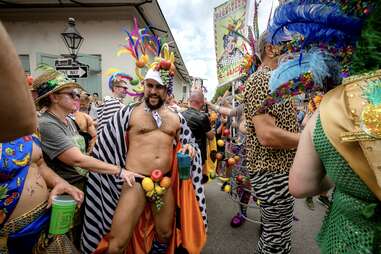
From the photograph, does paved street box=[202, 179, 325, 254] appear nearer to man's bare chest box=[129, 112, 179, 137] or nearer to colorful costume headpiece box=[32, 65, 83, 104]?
man's bare chest box=[129, 112, 179, 137]

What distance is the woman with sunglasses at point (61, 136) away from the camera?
208cm

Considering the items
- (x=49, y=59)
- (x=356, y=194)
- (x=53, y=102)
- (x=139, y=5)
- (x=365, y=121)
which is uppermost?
(x=139, y=5)

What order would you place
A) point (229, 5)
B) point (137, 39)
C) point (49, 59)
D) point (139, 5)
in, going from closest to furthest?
point (137, 39)
point (229, 5)
point (139, 5)
point (49, 59)

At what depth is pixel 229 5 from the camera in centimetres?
367

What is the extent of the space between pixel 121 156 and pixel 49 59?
9.21m

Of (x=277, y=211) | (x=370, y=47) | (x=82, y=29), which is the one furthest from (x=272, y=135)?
(x=82, y=29)

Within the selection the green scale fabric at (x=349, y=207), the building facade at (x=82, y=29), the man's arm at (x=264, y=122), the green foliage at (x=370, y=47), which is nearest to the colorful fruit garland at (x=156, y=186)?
the man's arm at (x=264, y=122)

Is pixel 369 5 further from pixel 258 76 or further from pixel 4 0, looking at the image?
pixel 4 0

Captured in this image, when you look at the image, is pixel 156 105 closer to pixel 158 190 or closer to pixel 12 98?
pixel 158 190

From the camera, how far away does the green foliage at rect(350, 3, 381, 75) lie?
2.60 feet

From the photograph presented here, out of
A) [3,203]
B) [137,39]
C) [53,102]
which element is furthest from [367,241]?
[137,39]

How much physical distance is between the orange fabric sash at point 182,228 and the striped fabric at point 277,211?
83 cm

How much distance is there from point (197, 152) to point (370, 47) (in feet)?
6.68

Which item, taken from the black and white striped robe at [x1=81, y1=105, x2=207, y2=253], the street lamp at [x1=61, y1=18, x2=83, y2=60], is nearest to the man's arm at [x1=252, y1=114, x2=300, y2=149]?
the black and white striped robe at [x1=81, y1=105, x2=207, y2=253]
